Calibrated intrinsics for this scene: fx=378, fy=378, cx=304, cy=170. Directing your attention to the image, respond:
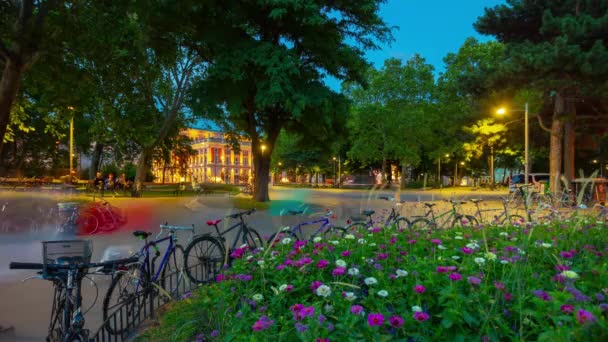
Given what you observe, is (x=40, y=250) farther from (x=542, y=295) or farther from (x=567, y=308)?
(x=567, y=308)

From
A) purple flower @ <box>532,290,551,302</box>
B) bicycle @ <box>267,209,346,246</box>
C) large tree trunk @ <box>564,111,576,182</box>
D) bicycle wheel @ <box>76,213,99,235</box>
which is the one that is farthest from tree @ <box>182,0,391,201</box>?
purple flower @ <box>532,290,551,302</box>

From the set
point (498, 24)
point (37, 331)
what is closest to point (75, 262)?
point (37, 331)

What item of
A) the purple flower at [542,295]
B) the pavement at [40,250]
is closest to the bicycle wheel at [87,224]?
the pavement at [40,250]

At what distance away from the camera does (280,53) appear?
45.3 ft

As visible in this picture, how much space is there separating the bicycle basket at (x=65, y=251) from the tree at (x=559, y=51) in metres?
12.2

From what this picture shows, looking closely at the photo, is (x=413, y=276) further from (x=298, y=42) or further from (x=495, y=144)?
(x=495, y=144)

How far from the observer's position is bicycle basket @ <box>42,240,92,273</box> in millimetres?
3338

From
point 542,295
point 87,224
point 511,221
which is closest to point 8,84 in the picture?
point 87,224

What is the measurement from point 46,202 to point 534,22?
21874mm

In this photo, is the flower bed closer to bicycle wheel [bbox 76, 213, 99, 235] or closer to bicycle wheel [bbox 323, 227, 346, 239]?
bicycle wheel [bbox 323, 227, 346, 239]

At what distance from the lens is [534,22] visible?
18125mm

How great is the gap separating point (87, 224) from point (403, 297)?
35.1 feet

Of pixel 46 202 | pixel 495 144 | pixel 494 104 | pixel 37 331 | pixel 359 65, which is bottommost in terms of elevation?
pixel 37 331

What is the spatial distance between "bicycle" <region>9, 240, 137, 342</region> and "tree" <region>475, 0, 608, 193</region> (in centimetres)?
1222
